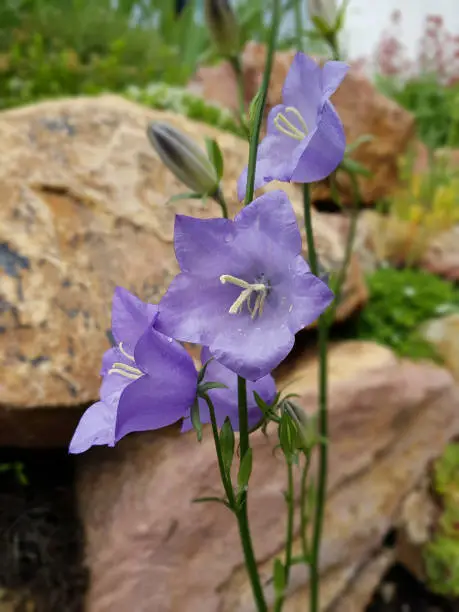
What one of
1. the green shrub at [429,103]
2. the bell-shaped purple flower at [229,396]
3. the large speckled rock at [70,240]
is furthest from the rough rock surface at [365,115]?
the bell-shaped purple flower at [229,396]

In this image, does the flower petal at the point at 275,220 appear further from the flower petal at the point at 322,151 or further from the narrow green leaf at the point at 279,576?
the narrow green leaf at the point at 279,576

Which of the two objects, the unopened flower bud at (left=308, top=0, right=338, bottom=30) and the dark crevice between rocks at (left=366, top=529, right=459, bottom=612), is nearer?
the unopened flower bud at (left=308, top=0, right=338, bottom=30)

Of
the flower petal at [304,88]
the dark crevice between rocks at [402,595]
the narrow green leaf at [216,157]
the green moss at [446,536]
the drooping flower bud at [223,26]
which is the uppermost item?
the drooping flower bud at [223,26]

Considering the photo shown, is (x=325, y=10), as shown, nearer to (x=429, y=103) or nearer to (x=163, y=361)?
(x=163, y=361)

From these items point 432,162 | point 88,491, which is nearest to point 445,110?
point 432,162

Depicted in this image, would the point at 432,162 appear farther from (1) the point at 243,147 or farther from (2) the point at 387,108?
(1) the point at 243,147

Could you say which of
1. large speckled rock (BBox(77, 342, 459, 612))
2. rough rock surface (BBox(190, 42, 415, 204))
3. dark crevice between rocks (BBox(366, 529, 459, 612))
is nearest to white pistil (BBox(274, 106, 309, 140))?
large speckled rock (BBox(77, 342, 459, 612))

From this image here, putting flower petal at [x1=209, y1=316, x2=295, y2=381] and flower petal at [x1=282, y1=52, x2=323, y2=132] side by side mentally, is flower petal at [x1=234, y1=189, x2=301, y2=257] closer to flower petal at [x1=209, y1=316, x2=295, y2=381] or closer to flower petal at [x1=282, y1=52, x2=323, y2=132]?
flower petal at [x1=209, y1=316, x2=295, y2=381]
